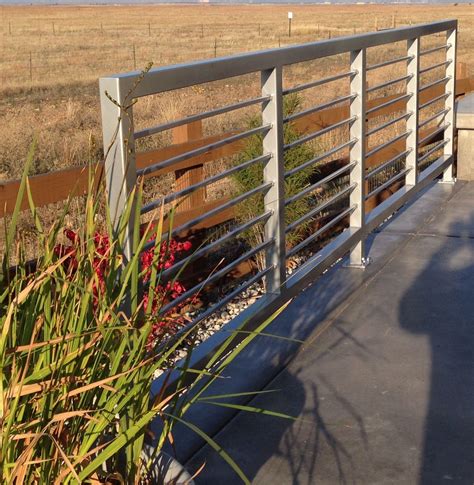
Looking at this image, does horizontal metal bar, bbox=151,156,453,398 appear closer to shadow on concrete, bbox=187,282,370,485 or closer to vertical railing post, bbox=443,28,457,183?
shadow on concrete, bbox=187,282,370,485

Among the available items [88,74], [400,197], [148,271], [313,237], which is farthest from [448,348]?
[88,74]

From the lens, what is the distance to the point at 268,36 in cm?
6562

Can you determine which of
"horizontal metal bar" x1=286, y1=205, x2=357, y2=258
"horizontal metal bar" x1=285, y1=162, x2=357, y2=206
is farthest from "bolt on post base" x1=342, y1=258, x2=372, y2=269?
"horizontal metal bar" x1=285, y1=162, x2=357, y2=206

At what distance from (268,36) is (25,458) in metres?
65.0

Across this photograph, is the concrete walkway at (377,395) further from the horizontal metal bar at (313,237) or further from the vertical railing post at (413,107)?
the vertical railing post at (413,107)

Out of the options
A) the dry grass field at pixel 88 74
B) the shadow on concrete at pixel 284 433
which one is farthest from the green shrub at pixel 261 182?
the shadow on concrete at pixel 284 433

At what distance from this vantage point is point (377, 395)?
12.6ft

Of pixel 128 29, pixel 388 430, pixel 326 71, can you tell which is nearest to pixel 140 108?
pixel 326 71

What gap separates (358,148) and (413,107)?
1.28 metres

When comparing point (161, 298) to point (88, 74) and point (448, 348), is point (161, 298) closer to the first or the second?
point (448, 348)

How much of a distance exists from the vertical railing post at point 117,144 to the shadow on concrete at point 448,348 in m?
1.21

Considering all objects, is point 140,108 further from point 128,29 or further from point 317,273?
point 128,29

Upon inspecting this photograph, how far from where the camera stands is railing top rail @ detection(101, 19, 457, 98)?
3.10m

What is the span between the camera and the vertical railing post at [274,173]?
427 centimetres
